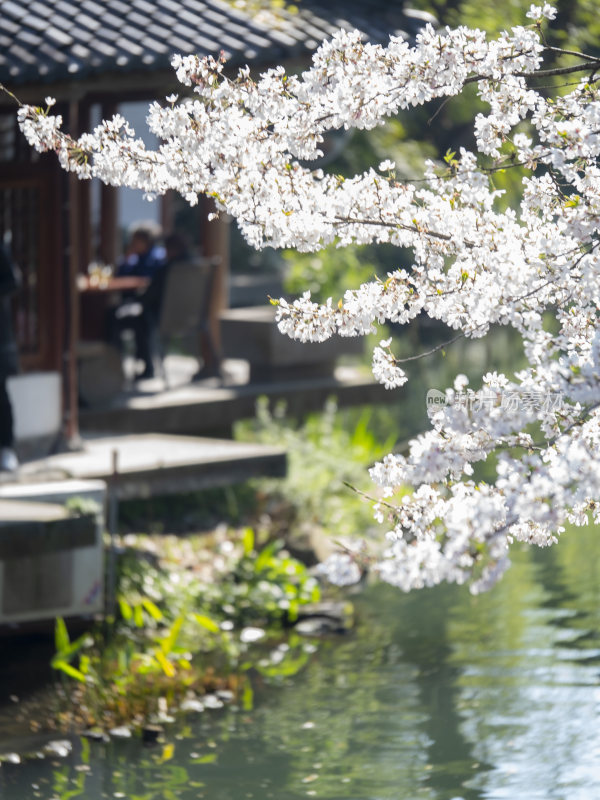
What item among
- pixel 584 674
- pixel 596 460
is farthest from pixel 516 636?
pixel 596 460

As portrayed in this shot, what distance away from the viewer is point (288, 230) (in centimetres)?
470

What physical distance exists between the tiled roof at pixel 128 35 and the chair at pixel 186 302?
2.17 m

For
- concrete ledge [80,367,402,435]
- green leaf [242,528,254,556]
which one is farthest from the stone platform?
green leaf [242,528,254,556]

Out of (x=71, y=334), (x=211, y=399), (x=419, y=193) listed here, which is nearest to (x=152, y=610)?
(x=71, y=334)

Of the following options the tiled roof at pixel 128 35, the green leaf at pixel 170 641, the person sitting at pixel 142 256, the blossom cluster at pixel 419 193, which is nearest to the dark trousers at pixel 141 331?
the person sitting at pixel 142 256

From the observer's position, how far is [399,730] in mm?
7262

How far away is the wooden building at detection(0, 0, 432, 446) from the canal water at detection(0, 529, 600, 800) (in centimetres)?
277

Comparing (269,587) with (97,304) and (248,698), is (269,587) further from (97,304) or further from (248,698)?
(97,304)

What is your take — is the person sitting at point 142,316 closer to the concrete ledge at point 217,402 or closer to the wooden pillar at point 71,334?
the concrete ledge at point 217,402

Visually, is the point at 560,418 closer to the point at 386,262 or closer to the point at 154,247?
the point at 154,247

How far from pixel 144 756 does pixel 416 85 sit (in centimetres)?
388

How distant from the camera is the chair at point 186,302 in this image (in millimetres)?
11188

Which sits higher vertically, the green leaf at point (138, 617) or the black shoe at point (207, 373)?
the black shoe at point (207, 373)

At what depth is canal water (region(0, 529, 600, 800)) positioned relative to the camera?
650 centimetres
